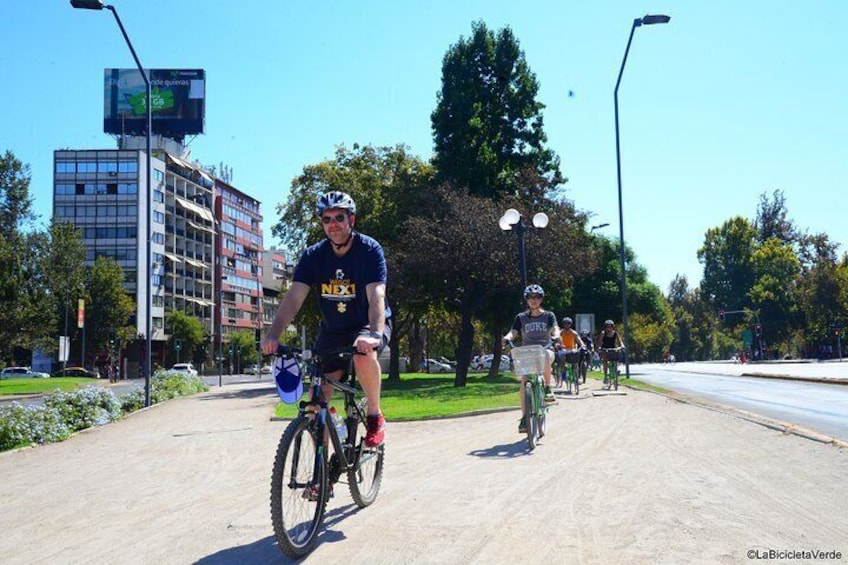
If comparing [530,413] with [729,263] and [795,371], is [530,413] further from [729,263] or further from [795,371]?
[729,263]

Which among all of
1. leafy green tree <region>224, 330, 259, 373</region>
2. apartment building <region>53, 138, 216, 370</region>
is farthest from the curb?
leafy green tree <region>224, 330, 259, 373</region>

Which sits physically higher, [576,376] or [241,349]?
[241,349]

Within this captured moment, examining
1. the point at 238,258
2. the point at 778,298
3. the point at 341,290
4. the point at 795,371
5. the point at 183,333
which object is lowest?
the point at 795,371

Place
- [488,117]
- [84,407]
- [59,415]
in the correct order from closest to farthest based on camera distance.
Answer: [59,415] → [84,407] → [488,117]

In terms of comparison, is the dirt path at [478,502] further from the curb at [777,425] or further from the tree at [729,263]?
the tree at [729,263]

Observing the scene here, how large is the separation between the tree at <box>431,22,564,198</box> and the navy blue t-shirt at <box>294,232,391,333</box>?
30484mm

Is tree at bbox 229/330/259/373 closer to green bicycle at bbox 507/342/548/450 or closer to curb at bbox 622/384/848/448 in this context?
curb at bbox 622/384/848/448

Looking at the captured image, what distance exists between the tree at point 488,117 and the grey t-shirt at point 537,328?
2579 cm

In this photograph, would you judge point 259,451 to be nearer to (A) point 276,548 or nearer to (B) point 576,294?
(A) point 276,548

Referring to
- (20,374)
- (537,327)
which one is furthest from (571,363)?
(20,374)

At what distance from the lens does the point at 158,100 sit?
84.5 metres

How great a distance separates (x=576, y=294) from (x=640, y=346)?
66370mm

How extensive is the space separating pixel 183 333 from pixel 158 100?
25515 millimetres

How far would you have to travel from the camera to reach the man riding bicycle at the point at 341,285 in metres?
5.11
